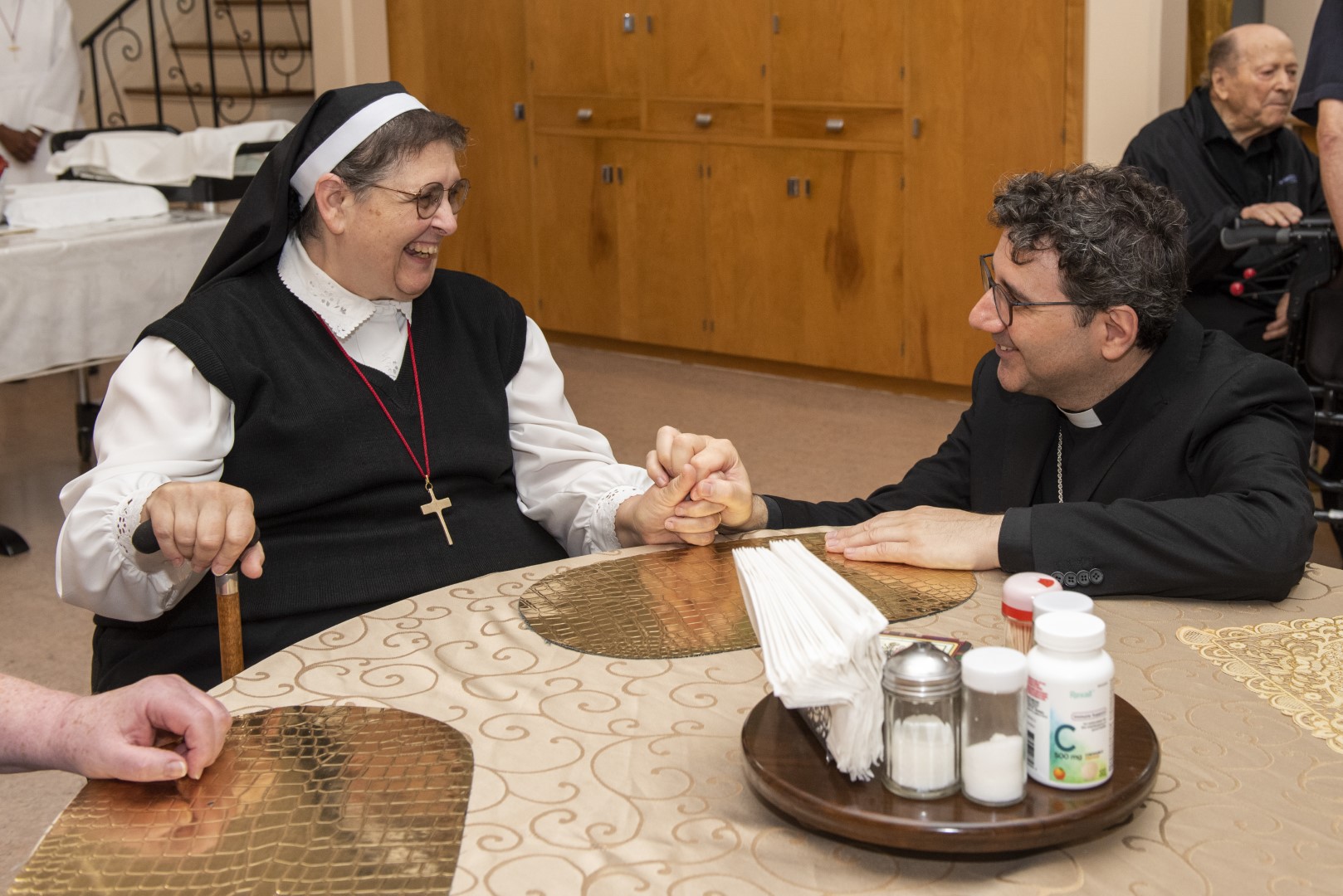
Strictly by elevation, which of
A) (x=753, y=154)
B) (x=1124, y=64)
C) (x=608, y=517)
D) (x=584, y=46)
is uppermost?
(x=584, y=46)

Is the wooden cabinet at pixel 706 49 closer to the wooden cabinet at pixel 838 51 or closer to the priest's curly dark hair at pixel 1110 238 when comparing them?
the wooden cabinet at pixel 838 51

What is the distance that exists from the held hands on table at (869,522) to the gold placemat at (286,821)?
674mm

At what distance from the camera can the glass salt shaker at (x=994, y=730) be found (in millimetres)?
1142

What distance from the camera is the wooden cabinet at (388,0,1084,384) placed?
18.5ft

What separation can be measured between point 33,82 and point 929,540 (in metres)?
5.69

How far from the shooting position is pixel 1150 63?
16.8 feet

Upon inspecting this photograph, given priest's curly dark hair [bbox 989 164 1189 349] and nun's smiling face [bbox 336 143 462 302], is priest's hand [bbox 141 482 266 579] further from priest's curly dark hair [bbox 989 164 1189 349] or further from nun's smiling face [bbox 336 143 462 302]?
priest's curly dark hair [bbox 989 164 1189 349]

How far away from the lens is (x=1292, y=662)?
5.09ft

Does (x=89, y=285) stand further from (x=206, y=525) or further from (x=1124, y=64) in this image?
(x=1124, y=64)

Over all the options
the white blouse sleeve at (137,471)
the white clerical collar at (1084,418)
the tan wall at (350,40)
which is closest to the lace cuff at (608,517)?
the white blouse sleeve at (137,471)

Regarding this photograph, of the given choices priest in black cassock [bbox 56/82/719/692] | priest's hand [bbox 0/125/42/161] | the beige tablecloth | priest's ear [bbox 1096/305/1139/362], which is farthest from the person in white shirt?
priest's ear [bbox 1096/305/1139/362]

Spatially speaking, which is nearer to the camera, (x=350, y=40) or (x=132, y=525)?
(x=132, y=525)

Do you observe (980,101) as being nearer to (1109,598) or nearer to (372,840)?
(1109,598)

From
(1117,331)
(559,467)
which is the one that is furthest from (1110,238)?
(559,467)
